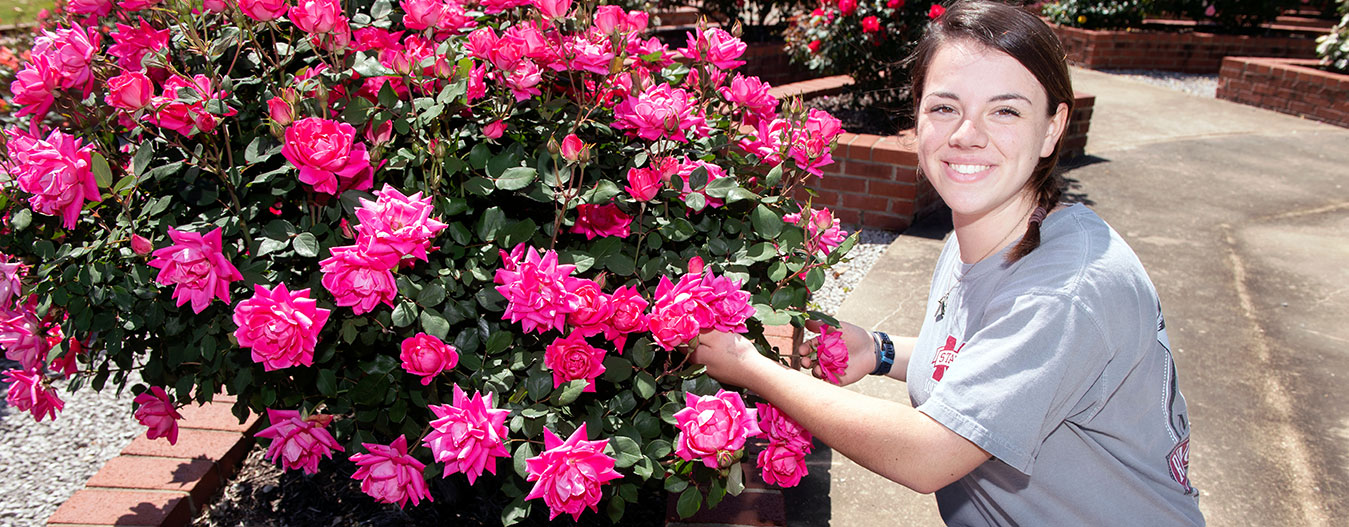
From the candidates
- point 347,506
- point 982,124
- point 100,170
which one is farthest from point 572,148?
point 347,506

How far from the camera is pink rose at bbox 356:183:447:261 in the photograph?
1302 mm

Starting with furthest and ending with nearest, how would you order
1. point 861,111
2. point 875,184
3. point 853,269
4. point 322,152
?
point 861,111
point 875,184
point 853,269
point 322,152

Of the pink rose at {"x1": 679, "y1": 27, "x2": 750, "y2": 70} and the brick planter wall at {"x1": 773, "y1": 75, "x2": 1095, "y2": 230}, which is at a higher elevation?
the pink rose at {"x1": 679, "y1": 27, "x2": 750, "y2": 70}

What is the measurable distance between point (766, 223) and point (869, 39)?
162 inches

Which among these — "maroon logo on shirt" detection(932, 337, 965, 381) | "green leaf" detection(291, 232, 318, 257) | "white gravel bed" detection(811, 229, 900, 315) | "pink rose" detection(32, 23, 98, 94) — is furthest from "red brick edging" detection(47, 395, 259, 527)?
"white gravel bed" detection(811, 229, 900, 315)

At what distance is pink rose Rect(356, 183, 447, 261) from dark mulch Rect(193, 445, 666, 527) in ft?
2.51

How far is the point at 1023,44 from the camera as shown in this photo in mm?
1474

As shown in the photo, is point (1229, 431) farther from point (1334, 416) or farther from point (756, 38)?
point (756, 38)

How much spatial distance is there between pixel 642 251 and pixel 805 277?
1.09 ft

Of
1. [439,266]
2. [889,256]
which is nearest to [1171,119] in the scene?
[889,256]

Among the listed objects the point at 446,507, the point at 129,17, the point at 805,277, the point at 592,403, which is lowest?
the point at 446,507

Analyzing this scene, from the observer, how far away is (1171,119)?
24.3ft

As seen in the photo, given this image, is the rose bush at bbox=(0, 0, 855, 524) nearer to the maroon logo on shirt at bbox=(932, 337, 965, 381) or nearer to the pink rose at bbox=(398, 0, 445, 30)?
the pink rose at bbox=(398, 0, 445, 30)

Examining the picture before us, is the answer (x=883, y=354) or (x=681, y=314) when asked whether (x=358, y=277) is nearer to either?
(x=681, y=314)
